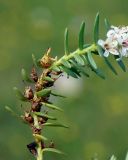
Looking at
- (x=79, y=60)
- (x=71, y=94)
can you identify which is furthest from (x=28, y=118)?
(x=71, y=94)

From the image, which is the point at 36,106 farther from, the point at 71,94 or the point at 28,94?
the point at 71,94

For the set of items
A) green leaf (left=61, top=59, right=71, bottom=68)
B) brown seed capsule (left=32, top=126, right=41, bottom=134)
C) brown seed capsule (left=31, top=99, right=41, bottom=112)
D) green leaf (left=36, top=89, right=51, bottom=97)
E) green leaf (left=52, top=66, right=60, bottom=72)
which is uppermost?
green leaf (left=61, top=59, right=71, bottom=68)

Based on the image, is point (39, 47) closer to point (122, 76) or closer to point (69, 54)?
point (122, 76)

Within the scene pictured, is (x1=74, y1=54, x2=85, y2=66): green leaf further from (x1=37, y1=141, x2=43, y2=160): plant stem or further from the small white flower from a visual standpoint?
(x1=37, y1=141, x2=43, y2=160): plant stem

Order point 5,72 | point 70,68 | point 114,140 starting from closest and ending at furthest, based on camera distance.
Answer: point 70,68
point 114,140
point 5,72

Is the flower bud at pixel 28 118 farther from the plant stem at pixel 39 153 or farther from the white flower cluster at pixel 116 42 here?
the white flower cluster at pixel 116 42

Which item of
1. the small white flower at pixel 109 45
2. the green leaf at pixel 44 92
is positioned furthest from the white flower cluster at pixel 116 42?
the green leaf at pixel 44 92

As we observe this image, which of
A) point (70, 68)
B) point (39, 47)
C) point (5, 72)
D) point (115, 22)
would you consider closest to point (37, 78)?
point (70, 68)

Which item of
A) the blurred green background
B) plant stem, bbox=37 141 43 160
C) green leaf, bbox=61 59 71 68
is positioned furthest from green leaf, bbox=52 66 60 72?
the blurred green background
